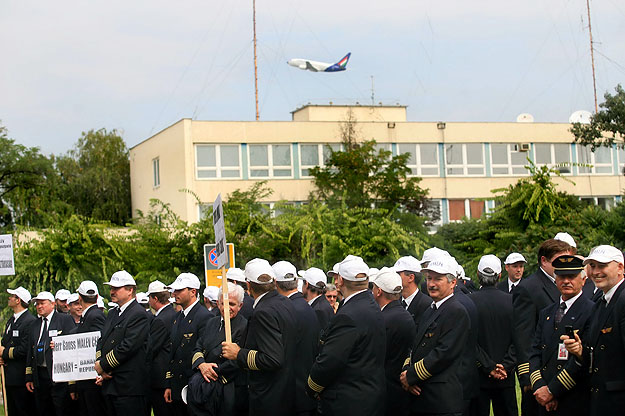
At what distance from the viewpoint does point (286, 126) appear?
42750 mm

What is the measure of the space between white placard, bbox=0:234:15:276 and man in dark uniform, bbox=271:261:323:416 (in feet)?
25.0

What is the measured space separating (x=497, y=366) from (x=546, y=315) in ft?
6.38

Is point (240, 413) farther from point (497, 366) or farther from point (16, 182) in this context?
point (16, 182)

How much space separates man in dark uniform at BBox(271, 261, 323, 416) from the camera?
849 centimetres

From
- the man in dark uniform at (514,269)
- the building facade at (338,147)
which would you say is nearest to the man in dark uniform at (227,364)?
the man in dark uniform at (514,269)

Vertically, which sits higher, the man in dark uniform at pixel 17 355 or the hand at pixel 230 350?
the hand at pixel 230 350

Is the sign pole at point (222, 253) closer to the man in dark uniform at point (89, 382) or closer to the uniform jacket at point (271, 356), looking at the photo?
the uniform jacket at point (271, 356)

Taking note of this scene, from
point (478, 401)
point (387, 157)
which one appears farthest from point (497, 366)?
point (387, 157)

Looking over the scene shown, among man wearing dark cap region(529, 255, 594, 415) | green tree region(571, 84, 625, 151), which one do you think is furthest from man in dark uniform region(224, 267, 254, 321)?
green tree region(571, 84, 625, 151)

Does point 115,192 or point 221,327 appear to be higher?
point 115,192

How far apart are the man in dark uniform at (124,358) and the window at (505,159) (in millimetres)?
36857

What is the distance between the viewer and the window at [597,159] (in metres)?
46.8

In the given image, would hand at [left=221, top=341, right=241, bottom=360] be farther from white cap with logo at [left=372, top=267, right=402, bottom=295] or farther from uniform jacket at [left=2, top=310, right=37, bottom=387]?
uniform jacket at [left=2, top=310, right=37, bottom=387]

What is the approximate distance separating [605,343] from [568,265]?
110cm
